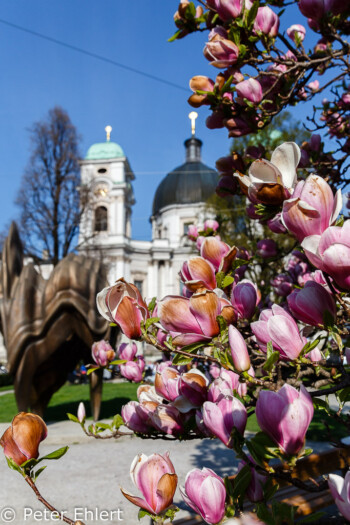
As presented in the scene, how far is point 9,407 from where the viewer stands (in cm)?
1162

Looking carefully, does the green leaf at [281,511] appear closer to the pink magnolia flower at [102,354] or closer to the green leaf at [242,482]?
the green leaf at [242,482]

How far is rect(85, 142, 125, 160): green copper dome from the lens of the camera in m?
41.2

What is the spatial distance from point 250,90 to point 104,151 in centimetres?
4185

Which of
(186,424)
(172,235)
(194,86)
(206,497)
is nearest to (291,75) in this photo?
(194,86)

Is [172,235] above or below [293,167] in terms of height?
above

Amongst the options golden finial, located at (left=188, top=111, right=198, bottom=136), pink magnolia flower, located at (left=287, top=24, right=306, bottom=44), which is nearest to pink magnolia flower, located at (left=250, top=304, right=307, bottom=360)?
pink magnolia flower, located at (left=287, top=24, right=306, bottom=44)

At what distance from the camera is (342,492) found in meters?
0.80

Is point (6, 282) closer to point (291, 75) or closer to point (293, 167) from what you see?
point (291, 75)

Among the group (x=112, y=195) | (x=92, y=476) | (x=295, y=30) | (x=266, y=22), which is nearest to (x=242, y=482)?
(x=266, y=22)

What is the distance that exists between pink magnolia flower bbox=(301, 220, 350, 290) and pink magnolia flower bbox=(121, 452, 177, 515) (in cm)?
63

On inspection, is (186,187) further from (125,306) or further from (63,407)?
(125,306)

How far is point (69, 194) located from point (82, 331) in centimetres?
1486

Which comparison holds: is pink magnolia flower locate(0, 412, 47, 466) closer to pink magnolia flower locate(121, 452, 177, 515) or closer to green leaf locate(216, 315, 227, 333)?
pink magnolia flower locate(121, 452, 177, 515)

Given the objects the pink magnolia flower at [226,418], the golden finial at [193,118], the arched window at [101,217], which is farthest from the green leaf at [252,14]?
the golden finial at [193,118]
